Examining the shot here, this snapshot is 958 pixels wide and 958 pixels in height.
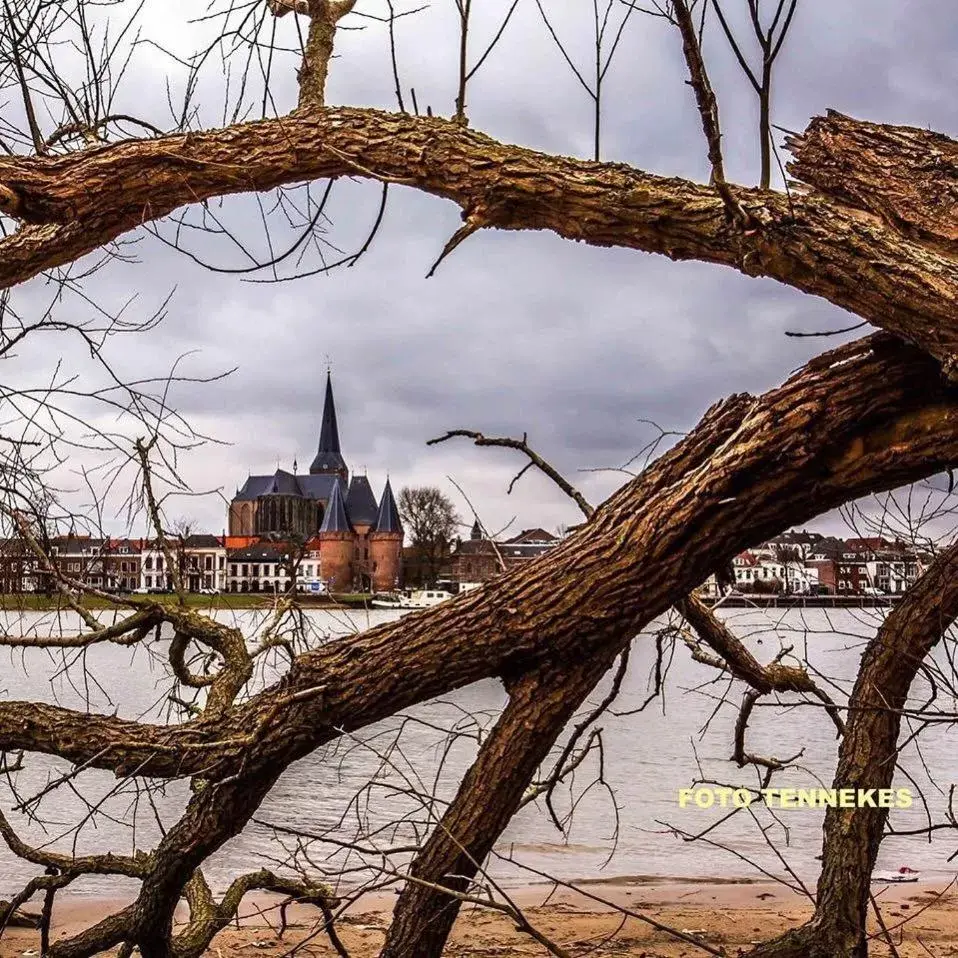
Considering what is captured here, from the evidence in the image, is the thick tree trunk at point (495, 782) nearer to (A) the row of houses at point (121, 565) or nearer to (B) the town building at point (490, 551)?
(B) the town building at point (490, 551)

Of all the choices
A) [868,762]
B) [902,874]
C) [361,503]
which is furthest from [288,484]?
[868,762]

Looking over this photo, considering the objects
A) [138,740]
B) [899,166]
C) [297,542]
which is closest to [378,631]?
[138,740]

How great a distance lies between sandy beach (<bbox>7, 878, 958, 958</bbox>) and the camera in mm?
6305

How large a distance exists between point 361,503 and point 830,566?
55.8 m

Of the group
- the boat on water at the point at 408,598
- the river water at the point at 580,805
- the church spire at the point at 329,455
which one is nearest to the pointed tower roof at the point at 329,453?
the church spire at the point at 329,455

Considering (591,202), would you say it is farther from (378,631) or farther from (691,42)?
(378,631)

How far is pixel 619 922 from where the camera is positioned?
7.44 meters

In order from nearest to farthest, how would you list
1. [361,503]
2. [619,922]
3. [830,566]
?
[830,566], [619,922], [361,503]

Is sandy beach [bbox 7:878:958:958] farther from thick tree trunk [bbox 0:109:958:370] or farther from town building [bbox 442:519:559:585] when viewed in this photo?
thick tree trunk [bbox 0:109:958:370]

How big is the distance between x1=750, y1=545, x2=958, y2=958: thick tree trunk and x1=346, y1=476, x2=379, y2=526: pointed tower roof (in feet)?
167

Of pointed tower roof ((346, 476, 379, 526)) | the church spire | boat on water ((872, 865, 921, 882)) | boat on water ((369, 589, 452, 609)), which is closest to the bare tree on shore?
boat on water ((369, 589, 452, 609))

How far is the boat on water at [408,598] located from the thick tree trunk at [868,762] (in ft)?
7.18

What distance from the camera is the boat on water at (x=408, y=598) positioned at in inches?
233

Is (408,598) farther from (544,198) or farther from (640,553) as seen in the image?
(544,198)
